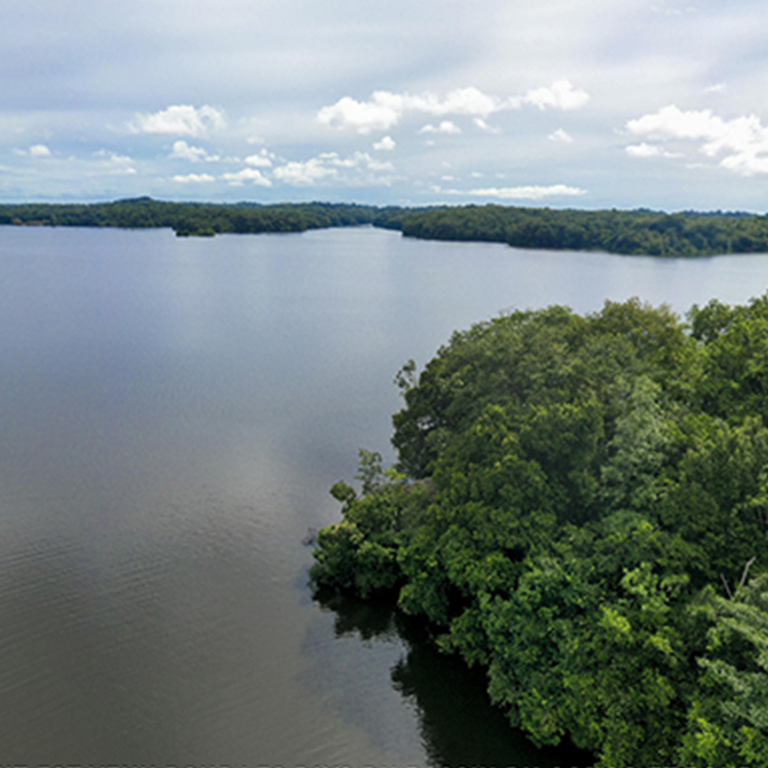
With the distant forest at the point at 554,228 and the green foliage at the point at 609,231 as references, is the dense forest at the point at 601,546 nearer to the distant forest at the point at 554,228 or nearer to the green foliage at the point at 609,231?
the green foliage at the point at 609,231

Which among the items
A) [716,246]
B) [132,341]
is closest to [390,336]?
[132,341]

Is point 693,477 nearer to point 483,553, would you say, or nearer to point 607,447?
point 607,447

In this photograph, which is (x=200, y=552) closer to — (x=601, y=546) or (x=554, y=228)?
(x=601, y=546)

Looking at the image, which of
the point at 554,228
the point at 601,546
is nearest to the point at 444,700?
the point at 601,546

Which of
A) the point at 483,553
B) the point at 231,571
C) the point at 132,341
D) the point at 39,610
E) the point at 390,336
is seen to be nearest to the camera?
the point at 483,553

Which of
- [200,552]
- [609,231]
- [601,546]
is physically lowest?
[200,552]

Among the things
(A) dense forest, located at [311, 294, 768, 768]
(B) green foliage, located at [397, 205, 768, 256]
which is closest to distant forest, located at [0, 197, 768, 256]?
(B) green foliage, located at [397, 205, 768, 256]
